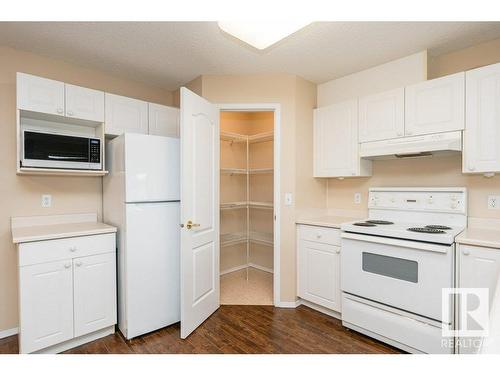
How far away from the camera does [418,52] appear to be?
230cm

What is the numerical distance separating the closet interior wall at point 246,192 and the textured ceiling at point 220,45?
49.3 inches

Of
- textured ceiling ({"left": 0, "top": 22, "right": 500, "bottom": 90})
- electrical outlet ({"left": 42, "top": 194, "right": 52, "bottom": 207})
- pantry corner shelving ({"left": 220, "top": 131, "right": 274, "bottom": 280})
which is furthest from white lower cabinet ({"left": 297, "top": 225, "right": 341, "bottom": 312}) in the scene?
electrical outlet ({"left": 42, "top": 194, "right": 52, "bottom": 207})

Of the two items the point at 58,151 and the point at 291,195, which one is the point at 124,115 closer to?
the point at 58,151

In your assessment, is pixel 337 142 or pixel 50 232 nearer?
pixel 50 232

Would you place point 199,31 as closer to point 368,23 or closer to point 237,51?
point 237,51

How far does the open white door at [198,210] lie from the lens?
2146mm

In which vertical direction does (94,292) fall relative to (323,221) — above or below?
below

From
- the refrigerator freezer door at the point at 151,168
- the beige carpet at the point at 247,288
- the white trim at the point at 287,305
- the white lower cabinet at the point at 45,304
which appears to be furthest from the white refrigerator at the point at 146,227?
the white trim at the point at 287,305

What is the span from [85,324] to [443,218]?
3.04 m

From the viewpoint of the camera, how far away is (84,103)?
90.5 inches

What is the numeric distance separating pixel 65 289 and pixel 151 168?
1.09 meters

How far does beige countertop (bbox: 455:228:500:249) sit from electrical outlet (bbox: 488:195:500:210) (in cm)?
18

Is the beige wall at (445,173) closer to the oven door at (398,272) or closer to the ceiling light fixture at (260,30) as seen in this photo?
the oven door at (398,272)

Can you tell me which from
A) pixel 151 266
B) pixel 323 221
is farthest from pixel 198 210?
pixel 323 221
